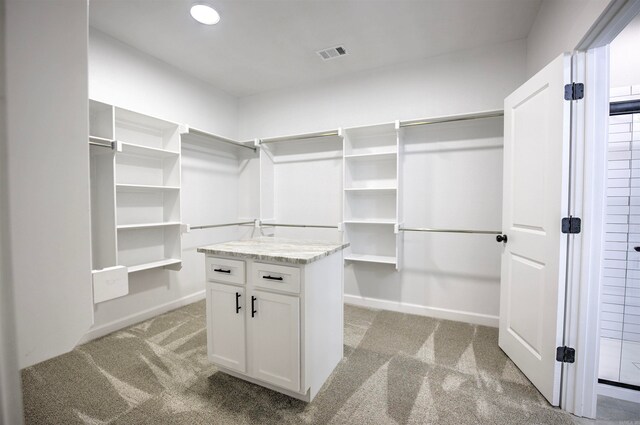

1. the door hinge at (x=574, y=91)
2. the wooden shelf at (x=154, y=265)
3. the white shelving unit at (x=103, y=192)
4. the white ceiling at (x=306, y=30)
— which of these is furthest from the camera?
the wooden shelf at (x=154, y=265)

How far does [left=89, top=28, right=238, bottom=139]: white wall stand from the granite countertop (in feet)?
5.81

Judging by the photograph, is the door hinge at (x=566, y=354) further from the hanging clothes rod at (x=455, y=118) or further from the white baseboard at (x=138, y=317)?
the white baseboard at (x=138, y=317)

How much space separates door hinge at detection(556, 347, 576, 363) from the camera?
5.36 ft

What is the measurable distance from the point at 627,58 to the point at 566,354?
2193mm

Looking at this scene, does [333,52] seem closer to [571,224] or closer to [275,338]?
[571,224]

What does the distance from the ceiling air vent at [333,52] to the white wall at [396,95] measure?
444 millimetres

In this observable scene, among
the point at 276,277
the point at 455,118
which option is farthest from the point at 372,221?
the point at 276,277

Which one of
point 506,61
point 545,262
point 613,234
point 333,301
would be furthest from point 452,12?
point 333,301

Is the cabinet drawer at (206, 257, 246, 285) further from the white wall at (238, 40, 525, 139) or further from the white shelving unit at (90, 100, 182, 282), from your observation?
the white wall at (238, 40, 525, 139)

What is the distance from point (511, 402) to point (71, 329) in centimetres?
223

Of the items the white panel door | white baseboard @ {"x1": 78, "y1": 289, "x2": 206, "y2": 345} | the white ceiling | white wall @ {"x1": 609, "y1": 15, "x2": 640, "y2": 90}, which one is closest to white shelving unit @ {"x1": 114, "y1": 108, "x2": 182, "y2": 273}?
white baseboard @ {"x1": 78, "y1": 289, "x2": 206, "y2": 345}

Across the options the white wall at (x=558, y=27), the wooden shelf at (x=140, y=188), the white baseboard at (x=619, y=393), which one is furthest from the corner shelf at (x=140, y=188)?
the white baseboard at (x=619, y=393)

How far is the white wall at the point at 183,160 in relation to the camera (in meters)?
2.55

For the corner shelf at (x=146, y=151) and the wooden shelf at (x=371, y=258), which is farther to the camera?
the wooden shelf at (x=371, y=258)
